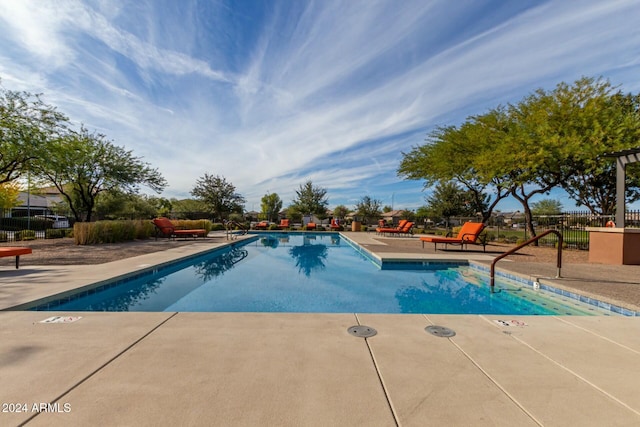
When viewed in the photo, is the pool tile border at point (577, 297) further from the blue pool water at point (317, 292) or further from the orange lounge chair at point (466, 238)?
the orange lounge chair at point (466, 238)

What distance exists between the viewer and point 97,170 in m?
16.2

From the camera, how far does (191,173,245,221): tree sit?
28531mm

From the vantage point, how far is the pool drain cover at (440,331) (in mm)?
2877

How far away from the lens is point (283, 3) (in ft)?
29.8

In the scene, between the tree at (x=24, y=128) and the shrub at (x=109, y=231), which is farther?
the shrub at (x=109, y=231)

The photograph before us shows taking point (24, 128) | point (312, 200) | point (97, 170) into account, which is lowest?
point (312, 200)

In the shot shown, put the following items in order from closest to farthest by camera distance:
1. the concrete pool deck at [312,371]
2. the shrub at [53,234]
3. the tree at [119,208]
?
the concrete pool deck at [312,371], the shrub at [53,234], the tree at [119,208]

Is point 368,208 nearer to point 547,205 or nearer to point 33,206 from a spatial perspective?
point 33,206

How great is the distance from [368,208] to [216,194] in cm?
1854

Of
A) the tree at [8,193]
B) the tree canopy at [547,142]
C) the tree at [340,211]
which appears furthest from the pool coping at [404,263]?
the tree at [340,211]

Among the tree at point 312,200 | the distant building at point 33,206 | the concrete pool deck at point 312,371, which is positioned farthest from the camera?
→ the distant building at point 33,206

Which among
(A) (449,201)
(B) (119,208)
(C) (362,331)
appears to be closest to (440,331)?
→ (C) (362,331)

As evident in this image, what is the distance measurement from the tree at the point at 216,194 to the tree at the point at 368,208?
1570cm

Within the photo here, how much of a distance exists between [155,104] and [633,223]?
1995cm
